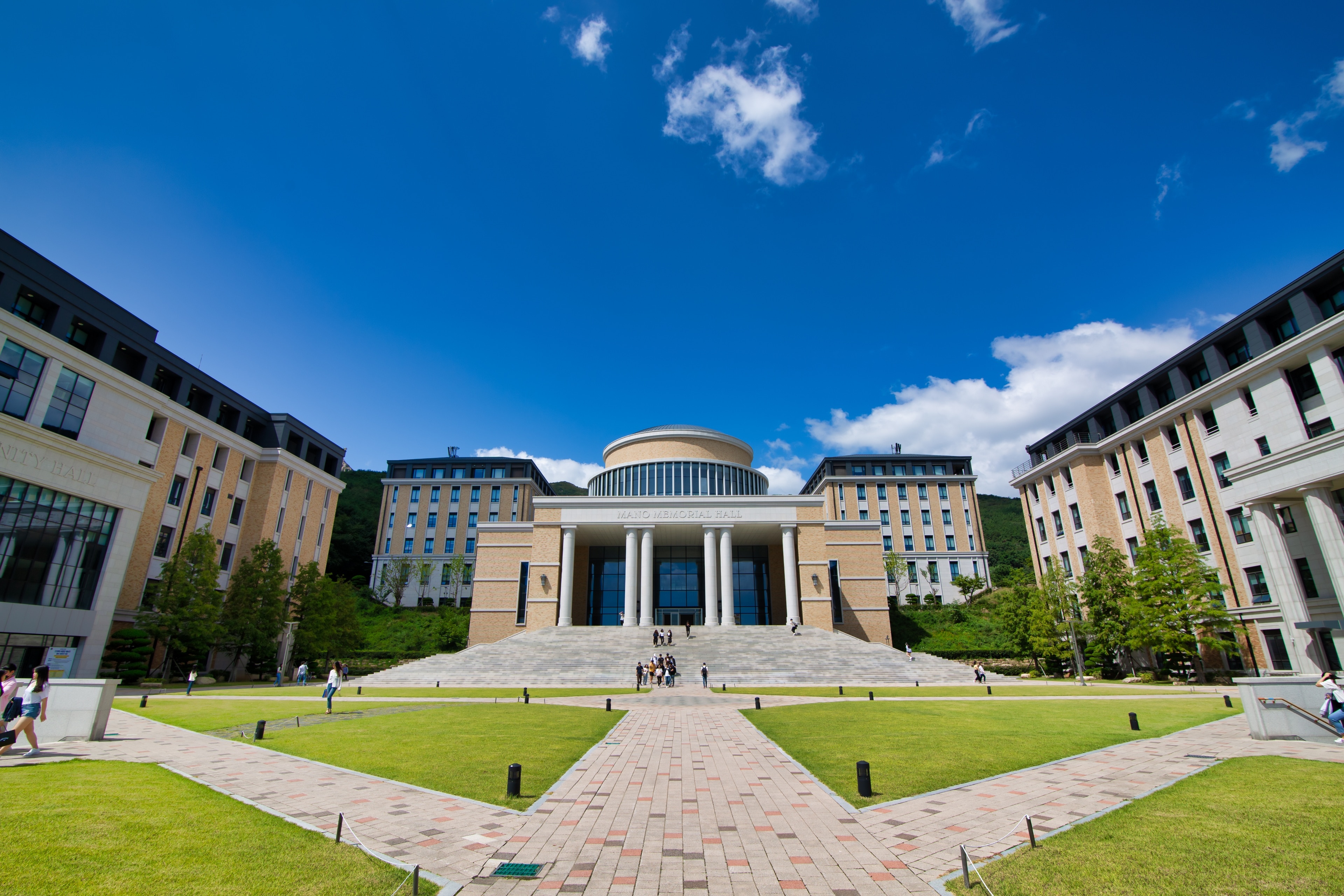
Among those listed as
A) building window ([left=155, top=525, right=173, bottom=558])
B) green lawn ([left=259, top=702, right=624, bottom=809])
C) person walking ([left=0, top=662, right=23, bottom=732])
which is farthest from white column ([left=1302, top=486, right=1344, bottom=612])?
building window ([left=155, top=525, right=173, bottom=558])

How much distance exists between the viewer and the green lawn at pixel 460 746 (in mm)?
11023

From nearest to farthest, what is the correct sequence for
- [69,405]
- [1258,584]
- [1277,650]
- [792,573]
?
[69,405] → [1277,650] → [1258,584] → [792,573]

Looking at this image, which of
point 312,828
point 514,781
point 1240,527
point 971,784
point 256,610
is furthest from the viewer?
point 256,610

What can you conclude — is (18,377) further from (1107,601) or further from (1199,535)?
(1199,535)

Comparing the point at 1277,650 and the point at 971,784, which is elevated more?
the point at 1277,650

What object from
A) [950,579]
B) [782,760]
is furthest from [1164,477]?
[782,760]

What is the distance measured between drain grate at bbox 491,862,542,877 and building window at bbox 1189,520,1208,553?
50.1 m

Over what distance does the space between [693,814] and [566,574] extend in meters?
48.6

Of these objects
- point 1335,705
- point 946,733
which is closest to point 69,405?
point 946,733

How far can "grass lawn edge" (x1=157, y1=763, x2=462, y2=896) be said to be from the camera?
6.34 m

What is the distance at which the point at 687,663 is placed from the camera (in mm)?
41562

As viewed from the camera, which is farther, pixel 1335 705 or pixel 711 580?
pixel 711 580

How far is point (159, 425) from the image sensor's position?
45.3 metres

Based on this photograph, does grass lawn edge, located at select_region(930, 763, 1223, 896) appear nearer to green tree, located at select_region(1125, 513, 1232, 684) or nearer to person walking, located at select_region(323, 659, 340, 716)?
person walking, located at select_region(323, 659, 340, 716)
